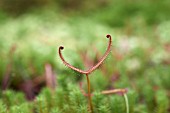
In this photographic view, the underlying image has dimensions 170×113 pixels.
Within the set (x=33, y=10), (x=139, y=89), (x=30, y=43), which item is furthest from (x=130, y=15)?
(x=139, y=89)

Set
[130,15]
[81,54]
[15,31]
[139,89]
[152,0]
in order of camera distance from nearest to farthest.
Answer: [139,89]
[81,54]
[15,31]
[130,15]
[152,0]

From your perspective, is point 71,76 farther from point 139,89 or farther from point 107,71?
point 139,89

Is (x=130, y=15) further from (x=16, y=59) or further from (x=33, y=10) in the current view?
(x=16, y=59)

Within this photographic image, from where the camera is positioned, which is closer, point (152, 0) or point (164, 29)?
point (164, 29)

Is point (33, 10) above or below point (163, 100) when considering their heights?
above

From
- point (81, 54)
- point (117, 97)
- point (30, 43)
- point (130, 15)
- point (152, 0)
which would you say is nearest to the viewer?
point (117, 97)

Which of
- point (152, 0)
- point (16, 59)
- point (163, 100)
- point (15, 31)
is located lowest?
point (163, 100)
